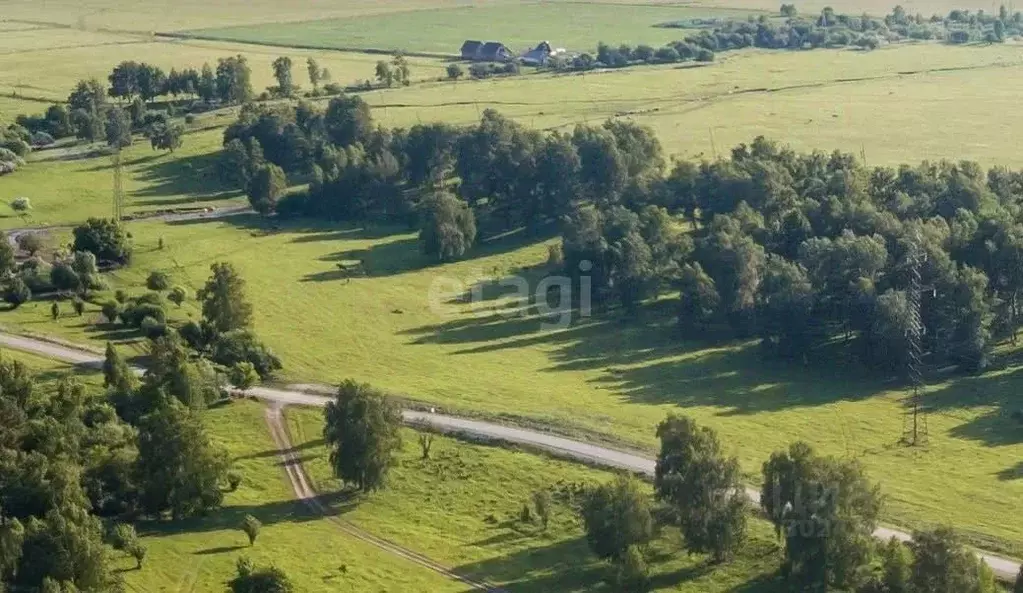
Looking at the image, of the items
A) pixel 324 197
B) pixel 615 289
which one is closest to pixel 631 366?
pixel 615 289

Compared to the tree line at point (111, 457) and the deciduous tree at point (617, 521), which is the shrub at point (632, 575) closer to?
the deciduous tree at point (617, 521)

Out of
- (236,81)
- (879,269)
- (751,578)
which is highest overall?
(236,81)

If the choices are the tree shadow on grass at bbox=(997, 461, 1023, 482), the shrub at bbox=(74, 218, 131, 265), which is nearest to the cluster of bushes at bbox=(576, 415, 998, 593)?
the tree shadow on grass at bbox=(997, 461, 1023, 482)

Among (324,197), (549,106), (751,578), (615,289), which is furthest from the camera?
(549,106)

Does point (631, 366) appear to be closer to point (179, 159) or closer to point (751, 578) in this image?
point (751, 578)

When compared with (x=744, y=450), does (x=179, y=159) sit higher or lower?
higher

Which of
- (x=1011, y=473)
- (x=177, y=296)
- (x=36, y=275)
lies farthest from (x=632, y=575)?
(x=36, y=275)
